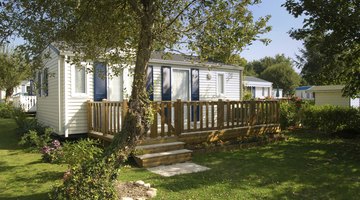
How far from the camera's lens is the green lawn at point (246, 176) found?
524 cm

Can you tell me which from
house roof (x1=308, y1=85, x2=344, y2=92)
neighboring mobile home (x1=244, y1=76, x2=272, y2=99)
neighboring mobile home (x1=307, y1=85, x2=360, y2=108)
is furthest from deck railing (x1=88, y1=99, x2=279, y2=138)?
neighboring mobile home (x1=244, y1=76, x2=272, y2=99)

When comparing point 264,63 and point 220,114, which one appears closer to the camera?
point 220,114

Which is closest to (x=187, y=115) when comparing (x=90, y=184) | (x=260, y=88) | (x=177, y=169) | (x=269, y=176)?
(x=177, y=169)

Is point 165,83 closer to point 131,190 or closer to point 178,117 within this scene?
point 178,117

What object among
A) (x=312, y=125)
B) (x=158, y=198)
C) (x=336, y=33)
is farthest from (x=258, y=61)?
(x=158, y=198)

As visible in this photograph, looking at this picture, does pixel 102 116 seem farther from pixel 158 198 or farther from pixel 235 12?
pixel 235 12

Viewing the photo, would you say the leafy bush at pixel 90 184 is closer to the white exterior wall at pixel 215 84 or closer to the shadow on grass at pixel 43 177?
the shadow on grass at pixel 43 177

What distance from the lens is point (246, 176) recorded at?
6328mm

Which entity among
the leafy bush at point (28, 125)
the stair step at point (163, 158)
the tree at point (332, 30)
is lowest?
the stair step at point (163, 158)

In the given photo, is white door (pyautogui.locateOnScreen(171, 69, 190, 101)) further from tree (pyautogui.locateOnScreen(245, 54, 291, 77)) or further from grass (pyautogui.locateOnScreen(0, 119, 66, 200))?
tree (pyautogui.locateOnScreen(245, 54, 291, 77))

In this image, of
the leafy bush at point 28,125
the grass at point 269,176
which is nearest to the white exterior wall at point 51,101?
the leafy bush at point 28,125

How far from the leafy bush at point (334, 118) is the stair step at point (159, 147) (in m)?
7.84

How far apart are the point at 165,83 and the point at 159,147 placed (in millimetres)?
4616

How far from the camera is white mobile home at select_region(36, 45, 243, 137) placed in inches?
380
